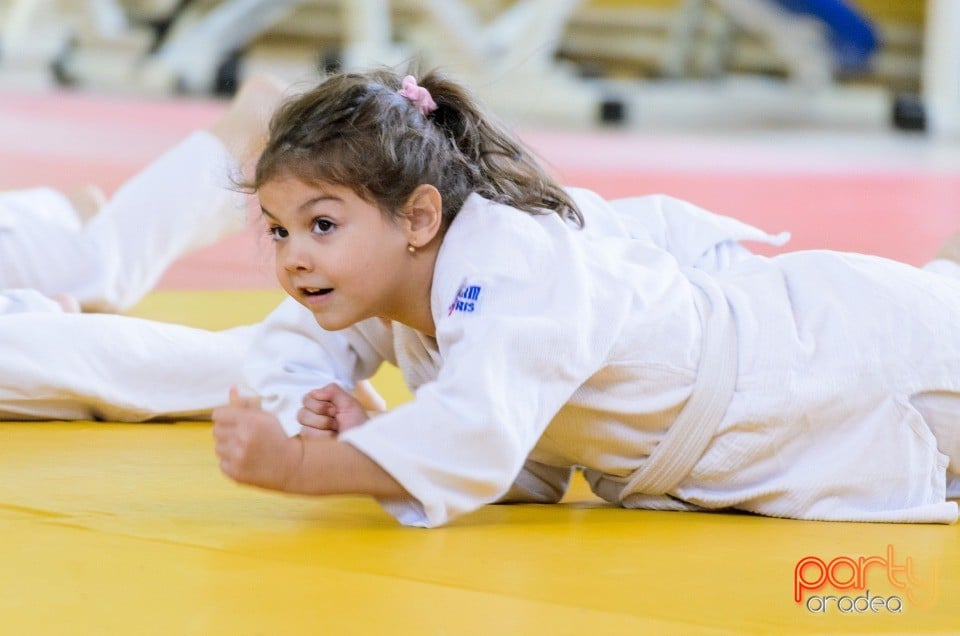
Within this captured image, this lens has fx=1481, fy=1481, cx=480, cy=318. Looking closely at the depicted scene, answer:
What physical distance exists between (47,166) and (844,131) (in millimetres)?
3499

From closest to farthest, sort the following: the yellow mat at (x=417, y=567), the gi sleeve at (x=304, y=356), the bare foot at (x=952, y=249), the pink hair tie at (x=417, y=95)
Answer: the yellow mat at (x=417, y=567) < the pink hair tie at (x=417, y=95) < the gi sleeve at (x=304, y=356) < the bare foot at (x=952, y=249)

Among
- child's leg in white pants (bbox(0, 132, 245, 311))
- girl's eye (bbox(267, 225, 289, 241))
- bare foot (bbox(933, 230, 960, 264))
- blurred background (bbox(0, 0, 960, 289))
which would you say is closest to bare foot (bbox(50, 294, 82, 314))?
child's leg in white pants (bbox(0, 132, 245, 311))

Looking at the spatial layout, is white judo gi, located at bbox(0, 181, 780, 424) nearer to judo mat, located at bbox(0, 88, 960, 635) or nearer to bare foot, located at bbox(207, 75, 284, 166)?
judo mat, located at bbox(0, 88, 960, 635)

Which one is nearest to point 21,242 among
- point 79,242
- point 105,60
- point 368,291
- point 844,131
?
point 79,242

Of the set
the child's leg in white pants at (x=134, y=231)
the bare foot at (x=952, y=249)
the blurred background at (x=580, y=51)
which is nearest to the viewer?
the bare foot at (x=952, y=249)

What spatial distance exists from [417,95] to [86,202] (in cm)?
131

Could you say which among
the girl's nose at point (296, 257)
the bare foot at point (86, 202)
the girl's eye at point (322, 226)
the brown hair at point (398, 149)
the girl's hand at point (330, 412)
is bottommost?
the bare foot at point (86, 202)

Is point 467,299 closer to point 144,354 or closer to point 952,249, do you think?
point 144,354

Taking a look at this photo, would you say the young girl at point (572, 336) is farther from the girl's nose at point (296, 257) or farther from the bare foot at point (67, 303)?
the bare foot at point (67, 303)

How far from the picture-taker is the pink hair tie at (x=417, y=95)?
1.44 meters

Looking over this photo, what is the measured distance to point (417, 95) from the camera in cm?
145

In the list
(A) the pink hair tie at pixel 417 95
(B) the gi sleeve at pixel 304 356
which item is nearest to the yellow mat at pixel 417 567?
(B) the gi sleeve at pixel 304 356

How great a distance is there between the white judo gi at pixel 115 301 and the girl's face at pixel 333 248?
26cm

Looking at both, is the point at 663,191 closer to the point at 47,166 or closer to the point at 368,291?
the point at 47,166
